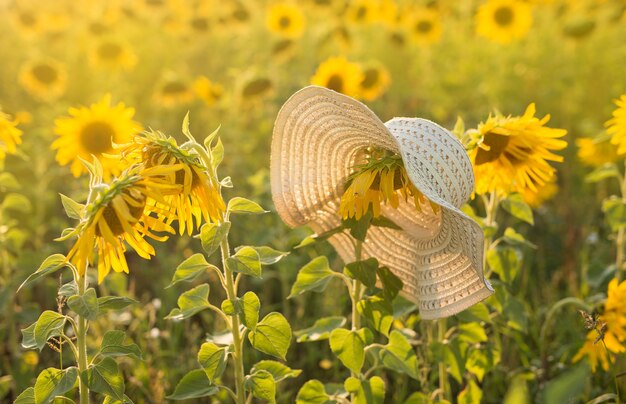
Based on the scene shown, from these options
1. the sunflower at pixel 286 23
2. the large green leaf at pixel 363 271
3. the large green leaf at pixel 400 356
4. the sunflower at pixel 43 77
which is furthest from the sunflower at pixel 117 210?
the sunflower at pixel 286 23

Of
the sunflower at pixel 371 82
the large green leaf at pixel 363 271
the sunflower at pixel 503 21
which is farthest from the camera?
the sunflower at pixel 503 21

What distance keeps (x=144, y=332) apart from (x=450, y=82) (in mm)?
3440

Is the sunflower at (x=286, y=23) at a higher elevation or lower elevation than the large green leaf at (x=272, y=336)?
higher

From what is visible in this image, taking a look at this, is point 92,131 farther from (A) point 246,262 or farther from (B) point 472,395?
(B) point 472,395

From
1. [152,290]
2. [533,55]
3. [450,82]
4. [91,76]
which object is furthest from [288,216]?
[91,76]

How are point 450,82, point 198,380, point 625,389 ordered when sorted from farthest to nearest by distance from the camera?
point 450,82 → point 625,389 → point 198,380

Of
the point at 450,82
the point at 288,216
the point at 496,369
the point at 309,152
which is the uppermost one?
the point at 450,82

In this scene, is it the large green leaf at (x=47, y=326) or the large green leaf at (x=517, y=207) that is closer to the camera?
the large green leaf at (x=47, y=326)

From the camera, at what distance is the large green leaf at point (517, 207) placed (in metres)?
2.04

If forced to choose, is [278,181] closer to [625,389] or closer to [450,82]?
[625,389]

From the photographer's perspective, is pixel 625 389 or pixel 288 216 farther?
pixel 625 389

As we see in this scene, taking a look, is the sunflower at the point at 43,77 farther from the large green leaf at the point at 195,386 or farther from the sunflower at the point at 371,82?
the large green leaf at the point at 195,386

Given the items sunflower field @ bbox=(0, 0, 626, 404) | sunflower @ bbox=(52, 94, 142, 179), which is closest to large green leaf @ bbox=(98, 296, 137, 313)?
sunflower field @ bbox=(0, 0, 626, 404)

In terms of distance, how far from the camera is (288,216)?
1767 mm
